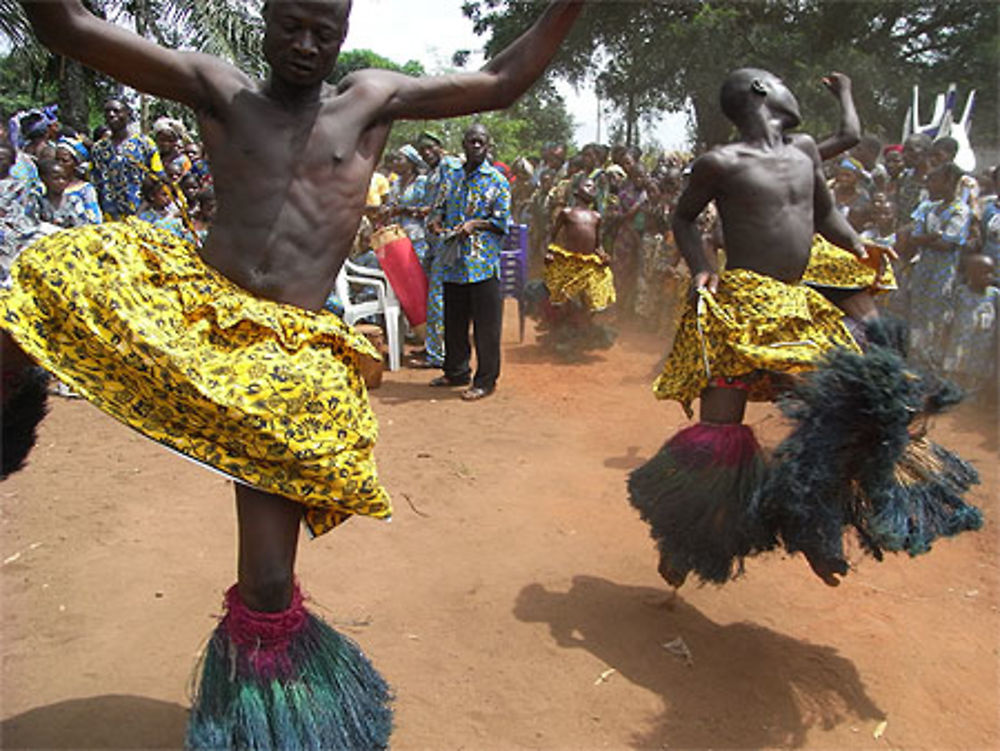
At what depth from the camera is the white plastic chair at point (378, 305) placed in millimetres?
7996

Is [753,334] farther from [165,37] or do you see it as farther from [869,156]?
[165,37]

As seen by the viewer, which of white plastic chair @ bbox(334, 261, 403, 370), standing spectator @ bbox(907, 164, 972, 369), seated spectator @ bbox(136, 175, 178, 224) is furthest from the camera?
white plastic chair @ bbox(334, 261, 403, 370)

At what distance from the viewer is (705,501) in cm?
321

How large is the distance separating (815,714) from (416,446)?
10.8ft

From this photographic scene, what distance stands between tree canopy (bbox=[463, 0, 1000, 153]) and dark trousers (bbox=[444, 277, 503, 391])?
504 inches

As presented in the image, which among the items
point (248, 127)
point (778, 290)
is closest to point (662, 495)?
point (778, 290)

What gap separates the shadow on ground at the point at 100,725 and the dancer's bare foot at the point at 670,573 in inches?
69.3

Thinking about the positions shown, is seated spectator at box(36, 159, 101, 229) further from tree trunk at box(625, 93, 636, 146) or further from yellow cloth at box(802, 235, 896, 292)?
tree trunk at box(625, 93, 636, 146)

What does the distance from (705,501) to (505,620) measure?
914 mm

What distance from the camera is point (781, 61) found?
18234mm

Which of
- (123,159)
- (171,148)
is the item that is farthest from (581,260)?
(123,159)

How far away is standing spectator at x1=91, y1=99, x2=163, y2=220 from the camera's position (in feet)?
23.2

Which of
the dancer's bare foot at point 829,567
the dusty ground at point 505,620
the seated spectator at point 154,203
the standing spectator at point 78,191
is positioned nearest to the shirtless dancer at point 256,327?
the dusty ground at point 505,620

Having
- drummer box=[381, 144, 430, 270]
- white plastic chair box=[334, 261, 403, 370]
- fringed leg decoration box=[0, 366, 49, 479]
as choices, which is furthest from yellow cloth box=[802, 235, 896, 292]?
white plastic chair box=[334, 261, 403, 370]
